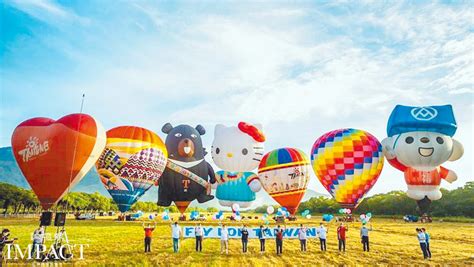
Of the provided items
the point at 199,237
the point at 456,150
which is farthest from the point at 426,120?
the point at 199,237

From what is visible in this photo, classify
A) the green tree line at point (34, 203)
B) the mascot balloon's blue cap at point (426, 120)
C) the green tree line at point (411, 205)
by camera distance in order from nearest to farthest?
the mascot balloon's blue cap at point (426, 120)
the green tree line at point (411, 205)
the green tree line at point (34, 203)

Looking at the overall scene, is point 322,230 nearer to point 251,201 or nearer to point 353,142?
point 353,142

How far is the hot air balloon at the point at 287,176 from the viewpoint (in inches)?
1054

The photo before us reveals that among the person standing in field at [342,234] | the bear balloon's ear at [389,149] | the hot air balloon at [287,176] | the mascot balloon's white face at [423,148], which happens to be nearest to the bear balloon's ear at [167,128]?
the hot air balloon at [287,176]

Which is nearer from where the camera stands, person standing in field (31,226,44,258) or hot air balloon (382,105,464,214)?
person standing in field (31,226,44,258)

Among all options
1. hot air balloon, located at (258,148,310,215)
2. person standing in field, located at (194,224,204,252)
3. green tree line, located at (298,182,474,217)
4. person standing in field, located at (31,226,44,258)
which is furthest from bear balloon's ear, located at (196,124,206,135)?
green tree line, located at (298,182,474,217)

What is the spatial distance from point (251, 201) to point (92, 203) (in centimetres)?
5892

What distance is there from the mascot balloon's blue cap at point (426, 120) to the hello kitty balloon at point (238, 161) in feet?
34.6

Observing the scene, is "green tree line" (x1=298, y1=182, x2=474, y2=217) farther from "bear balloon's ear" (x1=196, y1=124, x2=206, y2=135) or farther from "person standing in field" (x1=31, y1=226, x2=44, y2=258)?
"person standing in field" (x1=31, y1=226, x2=44, y2=258)

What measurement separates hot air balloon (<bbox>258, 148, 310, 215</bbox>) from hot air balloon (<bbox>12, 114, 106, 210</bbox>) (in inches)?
540

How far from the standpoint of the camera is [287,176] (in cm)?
2677

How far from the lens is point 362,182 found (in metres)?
24.4

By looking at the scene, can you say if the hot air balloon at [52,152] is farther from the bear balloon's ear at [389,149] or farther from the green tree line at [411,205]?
the green tree line at [411,205]

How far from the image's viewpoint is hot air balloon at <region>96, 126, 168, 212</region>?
2267 centimetres
